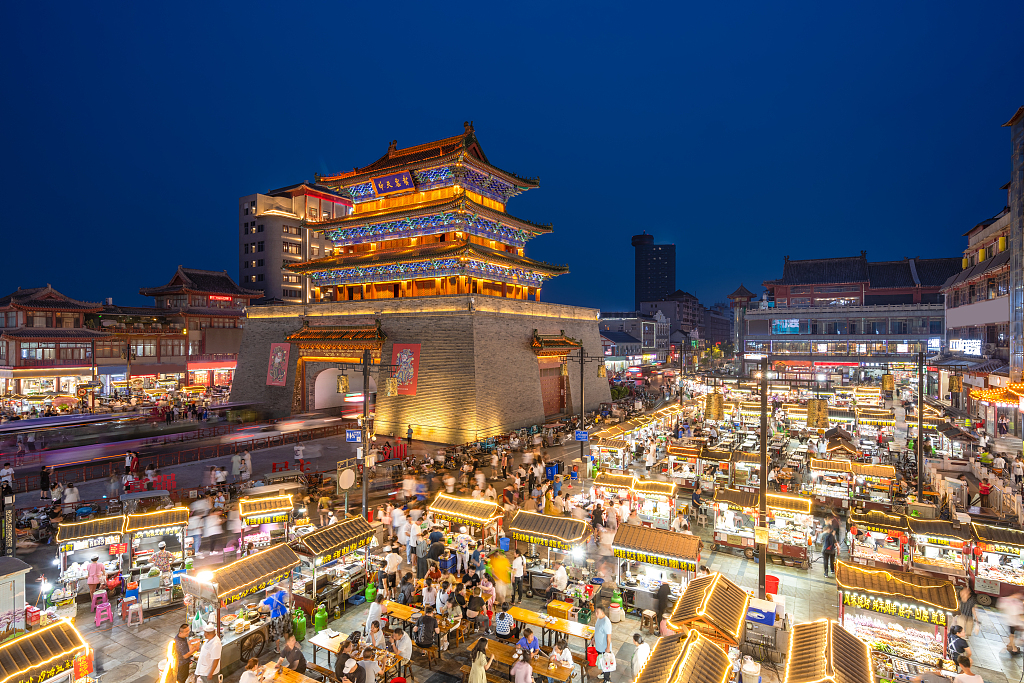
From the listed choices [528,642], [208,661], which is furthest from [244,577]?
[528,642]

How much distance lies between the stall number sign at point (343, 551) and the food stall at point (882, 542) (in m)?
13.1

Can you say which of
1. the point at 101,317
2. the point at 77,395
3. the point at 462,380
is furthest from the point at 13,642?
the point at 101,317

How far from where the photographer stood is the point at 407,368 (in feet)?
100

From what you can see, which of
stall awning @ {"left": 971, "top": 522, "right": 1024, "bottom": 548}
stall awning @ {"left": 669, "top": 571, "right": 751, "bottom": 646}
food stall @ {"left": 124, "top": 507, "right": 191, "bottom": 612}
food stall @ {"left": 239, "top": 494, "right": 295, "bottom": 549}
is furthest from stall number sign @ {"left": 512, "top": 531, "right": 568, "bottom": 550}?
stall awning @ {"left": 971, "top": 522, "right": 1024, "bottom": 548}

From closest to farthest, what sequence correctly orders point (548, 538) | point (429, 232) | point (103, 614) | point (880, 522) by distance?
point (103, 614), point (548, 538), point (880, 522), point (429, 232)

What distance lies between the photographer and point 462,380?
28.8m

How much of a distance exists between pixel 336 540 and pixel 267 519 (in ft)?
12.5

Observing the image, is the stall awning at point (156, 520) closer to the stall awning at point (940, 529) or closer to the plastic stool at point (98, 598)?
the plastic stool at point (98, 598)

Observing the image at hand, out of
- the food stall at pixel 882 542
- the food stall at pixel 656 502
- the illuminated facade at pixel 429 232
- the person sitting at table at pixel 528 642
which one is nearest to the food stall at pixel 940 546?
the food stall at pixel 882 542

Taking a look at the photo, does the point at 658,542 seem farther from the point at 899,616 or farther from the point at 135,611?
the point at 135,611

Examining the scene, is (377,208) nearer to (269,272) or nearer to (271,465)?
(271,465)

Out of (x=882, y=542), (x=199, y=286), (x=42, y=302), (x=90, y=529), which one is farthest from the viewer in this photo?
(x=199, y=286)

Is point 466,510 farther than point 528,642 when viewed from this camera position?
Yes

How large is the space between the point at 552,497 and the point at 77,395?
45.1m
